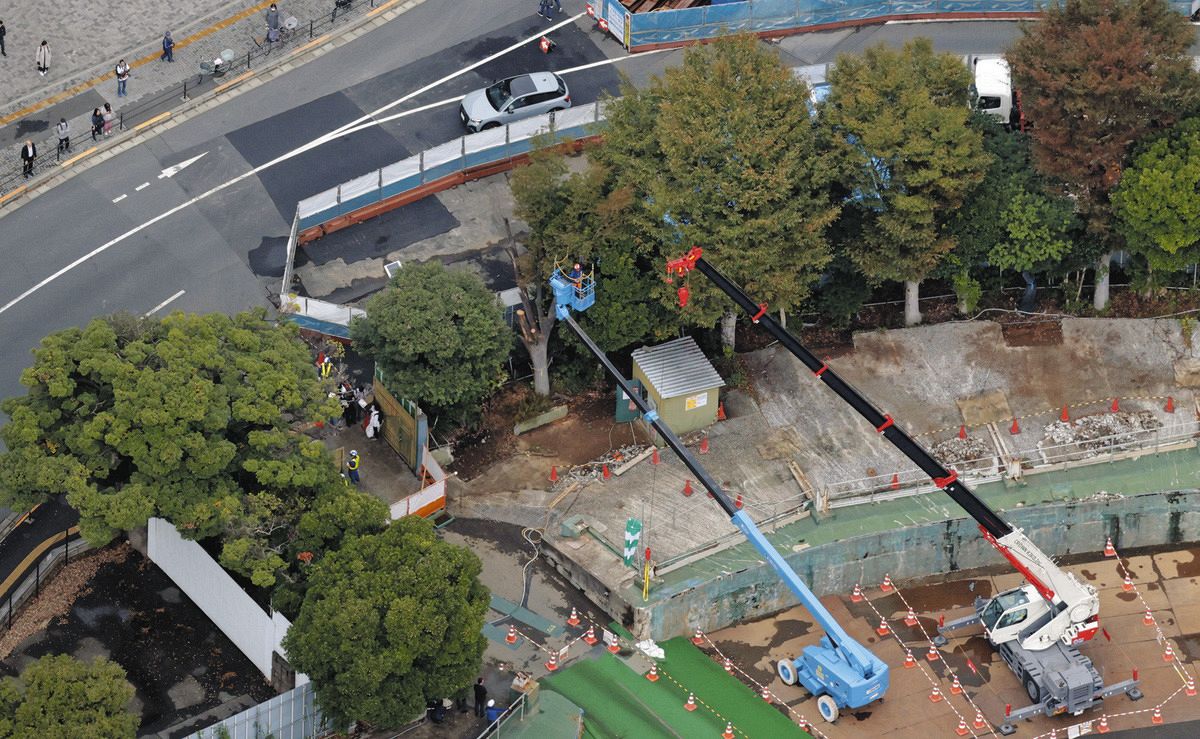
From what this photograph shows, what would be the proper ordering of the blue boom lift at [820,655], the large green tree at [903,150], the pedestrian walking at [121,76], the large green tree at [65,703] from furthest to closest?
1. the pedestrian walking at [121,76]
2. the large green tree at [903,150]
3. the blue boom lift at [820,655]
4. the large green tree at [65,703]

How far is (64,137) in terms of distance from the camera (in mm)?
101062

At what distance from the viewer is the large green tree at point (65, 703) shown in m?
71.9

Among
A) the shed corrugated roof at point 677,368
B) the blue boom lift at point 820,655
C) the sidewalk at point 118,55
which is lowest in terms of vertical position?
the blue boom lift at point 820,655

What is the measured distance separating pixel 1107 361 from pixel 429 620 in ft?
111

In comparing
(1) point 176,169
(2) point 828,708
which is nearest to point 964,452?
(2) point 828,708

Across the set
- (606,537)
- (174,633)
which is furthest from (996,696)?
(174,633)

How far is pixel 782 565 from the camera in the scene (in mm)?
80438

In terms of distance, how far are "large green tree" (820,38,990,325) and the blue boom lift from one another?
14.5 metres

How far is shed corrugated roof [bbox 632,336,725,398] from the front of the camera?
9044 cm

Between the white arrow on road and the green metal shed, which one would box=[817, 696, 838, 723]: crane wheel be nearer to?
the green metal shed

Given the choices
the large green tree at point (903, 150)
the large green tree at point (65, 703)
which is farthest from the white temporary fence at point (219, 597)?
the large green tree at point (903, 150)

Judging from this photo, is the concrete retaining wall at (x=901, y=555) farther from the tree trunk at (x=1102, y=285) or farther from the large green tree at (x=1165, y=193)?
the large green tree at (x=1165, y=193)

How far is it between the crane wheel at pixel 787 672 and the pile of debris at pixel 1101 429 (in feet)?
52.0

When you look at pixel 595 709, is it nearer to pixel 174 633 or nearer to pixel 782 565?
pixel 782 565
